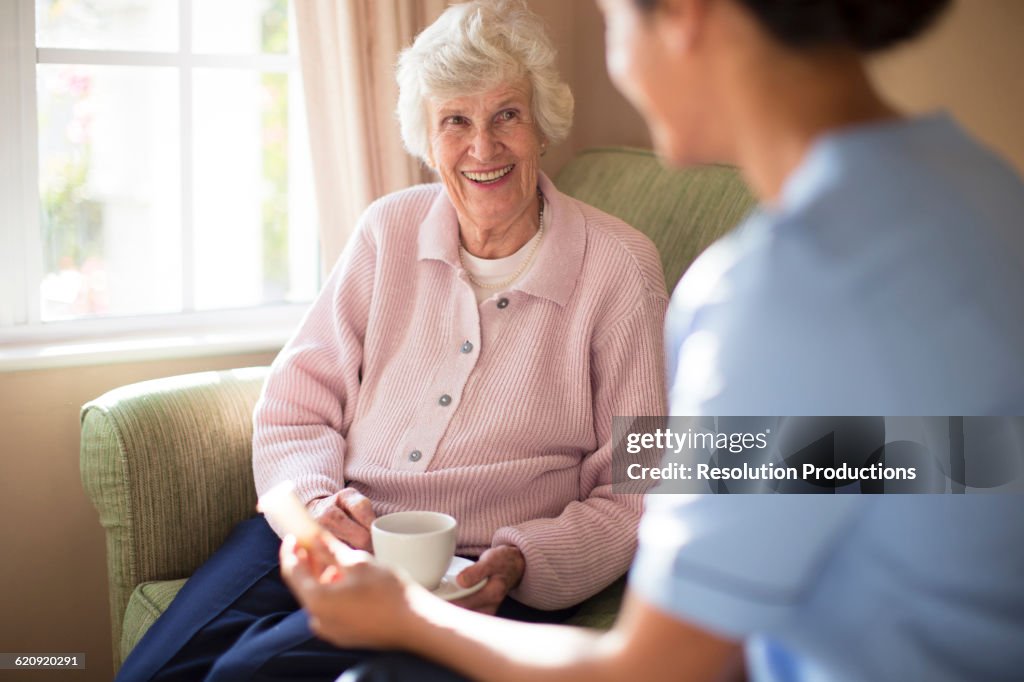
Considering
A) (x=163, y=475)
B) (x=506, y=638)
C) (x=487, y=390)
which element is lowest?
(x=506, y=638)

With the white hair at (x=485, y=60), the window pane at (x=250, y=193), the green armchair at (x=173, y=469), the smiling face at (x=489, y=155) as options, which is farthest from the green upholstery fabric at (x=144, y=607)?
the window pane at (x=250, y=193)

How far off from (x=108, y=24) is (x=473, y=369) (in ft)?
→ 4.53

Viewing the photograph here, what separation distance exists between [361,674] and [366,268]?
3.32 ft

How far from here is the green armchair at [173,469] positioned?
5.54ft

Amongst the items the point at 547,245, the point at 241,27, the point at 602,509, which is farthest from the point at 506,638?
the point at 241,27

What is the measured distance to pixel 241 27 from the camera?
2510 millimetres

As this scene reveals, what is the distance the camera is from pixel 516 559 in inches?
57.0

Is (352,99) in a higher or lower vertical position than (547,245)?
higher

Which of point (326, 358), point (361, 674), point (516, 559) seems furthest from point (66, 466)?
point (361, 674)

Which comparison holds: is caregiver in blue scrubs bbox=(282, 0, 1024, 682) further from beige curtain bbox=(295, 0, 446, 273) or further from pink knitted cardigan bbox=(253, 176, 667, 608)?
beige curtain bbox=(295, 0, 446, 273)

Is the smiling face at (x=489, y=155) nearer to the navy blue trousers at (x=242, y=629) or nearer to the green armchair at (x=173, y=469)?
the green armchair at (x=173, y=469)

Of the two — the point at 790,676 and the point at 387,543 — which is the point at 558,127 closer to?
the point at 387,543

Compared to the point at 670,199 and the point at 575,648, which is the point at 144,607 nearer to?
the point at 575,648

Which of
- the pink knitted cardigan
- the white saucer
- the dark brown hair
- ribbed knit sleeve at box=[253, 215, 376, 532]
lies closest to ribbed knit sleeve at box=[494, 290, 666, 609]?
the pink knitted cardigan
